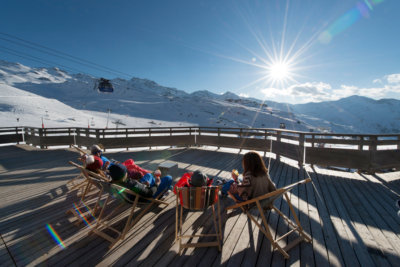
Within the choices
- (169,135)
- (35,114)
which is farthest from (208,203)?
(35,114)

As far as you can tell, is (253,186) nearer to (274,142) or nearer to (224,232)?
(224,232)

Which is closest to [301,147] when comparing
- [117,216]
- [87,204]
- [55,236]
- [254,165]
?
[254,165]

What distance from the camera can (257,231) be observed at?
2703 mm

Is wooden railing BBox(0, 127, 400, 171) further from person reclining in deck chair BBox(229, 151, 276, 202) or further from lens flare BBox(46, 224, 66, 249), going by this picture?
lens flare BBox(46, 224, 66, 249)

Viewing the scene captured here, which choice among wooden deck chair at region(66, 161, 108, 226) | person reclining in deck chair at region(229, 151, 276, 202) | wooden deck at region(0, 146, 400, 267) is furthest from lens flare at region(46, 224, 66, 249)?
person reclining in deck chair at region(229, 151, 276, 202)

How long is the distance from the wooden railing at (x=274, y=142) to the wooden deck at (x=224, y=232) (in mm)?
782

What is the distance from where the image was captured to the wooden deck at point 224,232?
2.17 m

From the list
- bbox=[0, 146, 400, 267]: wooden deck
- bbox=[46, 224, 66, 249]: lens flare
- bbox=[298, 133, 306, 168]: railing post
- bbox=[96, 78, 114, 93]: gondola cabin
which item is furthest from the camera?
bbox=[96, 78, 114, 93]: gondola cabin

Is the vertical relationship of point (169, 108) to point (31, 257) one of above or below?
above

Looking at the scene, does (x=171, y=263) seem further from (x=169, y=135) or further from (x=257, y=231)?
(x=169, y=135)

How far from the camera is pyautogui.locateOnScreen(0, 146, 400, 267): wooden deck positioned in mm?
2174

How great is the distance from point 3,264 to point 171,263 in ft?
6.83

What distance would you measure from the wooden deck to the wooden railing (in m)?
0.78

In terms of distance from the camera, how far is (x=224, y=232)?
106 inches
